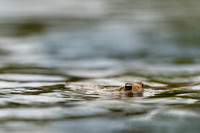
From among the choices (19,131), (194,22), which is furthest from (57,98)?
(194,22)

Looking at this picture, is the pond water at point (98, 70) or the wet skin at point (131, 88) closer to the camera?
the pond water at point (98, 70)

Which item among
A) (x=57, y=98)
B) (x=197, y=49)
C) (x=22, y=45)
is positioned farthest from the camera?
(x=22, y=45)

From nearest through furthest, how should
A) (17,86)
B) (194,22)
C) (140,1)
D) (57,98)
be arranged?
(57,98), (17,86), (194,22), (140,1)

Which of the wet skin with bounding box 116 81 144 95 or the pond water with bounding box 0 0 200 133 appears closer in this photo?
the pond water with bounding box 0 0 200 133

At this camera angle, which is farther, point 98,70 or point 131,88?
point 98,70

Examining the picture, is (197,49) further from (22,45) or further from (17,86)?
(17,86)

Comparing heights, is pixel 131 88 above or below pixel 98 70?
below

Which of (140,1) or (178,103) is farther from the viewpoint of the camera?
(140,1)

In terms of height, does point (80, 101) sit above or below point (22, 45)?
below
